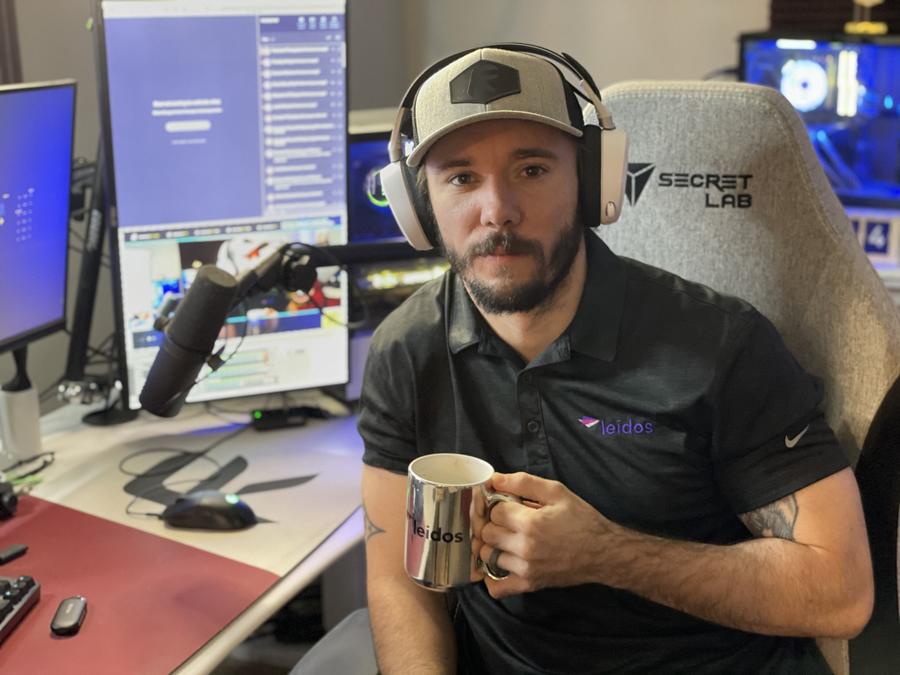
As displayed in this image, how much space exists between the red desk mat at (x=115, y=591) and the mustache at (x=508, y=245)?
499mm

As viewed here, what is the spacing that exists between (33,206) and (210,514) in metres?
0.54

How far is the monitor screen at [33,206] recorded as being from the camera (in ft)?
5.04

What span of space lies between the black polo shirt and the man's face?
0.24 ft

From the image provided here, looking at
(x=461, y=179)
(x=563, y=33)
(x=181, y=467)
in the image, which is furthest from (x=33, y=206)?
(x=563, y=33)

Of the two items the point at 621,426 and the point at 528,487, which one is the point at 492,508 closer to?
the point at 528,487

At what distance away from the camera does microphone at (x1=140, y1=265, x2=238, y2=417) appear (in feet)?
4.17

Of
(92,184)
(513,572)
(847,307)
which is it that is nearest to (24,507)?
(92,184)

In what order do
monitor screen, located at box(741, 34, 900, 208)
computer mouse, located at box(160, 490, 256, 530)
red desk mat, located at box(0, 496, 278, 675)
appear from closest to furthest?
red desk mat, located at box(0, 496, 278, 675)
computer mouse, located at box(160, 490, 256, 530)
monitor screen, located at box(741, 34, 900, 208)

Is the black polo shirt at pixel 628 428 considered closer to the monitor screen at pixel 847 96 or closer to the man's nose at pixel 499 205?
the man's nose at pixel 499 205

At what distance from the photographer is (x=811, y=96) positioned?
8.13 ft

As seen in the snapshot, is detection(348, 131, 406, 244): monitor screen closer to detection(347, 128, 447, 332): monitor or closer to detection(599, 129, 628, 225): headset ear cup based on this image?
detection(347, 128, 447, 332): monitor

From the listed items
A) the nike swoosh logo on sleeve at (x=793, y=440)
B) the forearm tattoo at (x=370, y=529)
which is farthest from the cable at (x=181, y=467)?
the nike swoosh logo on sleeve at (x=793, y=440)

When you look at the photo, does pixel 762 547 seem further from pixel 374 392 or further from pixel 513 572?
pixel 374 392

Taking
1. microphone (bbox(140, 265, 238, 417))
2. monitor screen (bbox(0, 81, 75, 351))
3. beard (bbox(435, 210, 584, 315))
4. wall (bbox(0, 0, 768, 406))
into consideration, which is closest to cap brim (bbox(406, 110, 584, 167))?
beard (bbox(435, 210, 584, 315))
